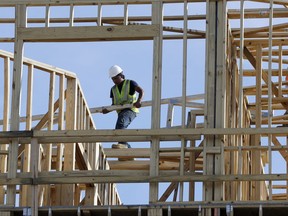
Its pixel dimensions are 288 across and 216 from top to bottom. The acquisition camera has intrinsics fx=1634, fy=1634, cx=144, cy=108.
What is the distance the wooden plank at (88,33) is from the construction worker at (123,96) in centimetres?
579

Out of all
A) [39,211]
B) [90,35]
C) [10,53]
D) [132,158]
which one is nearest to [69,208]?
[39,211]

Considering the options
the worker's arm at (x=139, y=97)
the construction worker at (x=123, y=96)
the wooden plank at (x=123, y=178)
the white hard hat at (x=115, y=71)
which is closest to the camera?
the wooden plank at (x=123, y=178)

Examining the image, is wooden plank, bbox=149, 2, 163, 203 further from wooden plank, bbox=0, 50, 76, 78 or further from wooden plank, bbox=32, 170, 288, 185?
wooden plank, bbox=0, 50, 76, 78

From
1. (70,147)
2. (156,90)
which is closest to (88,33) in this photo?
(156,90)

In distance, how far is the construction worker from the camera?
30094mm

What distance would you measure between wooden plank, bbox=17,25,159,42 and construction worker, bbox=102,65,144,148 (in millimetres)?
5794

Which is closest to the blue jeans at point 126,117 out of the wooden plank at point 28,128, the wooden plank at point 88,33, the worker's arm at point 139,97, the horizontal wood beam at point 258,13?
the worker's arm at point 139,97

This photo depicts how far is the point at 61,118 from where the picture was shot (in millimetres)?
26000

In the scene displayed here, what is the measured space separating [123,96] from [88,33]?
6.44 meters

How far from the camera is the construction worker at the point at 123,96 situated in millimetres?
30094

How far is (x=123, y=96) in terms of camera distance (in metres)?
30.5

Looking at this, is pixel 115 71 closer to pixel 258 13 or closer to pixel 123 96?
pixel 123 96

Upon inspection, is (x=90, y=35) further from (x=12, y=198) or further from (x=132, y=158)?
(x=132, y=158)

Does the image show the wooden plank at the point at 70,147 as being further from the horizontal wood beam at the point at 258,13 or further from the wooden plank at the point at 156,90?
the horizontal wood beam at the point at 258,13
